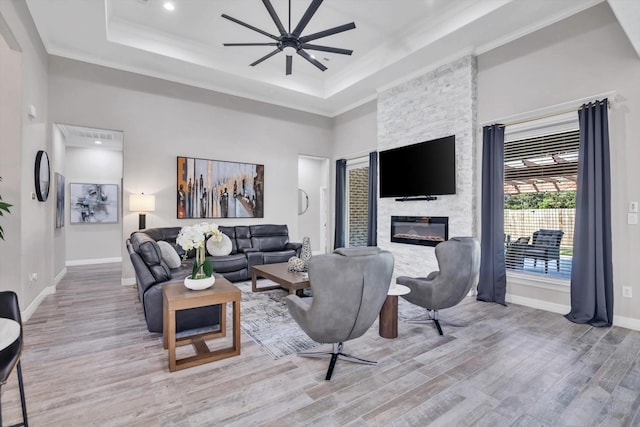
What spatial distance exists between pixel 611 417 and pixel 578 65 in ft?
12.2

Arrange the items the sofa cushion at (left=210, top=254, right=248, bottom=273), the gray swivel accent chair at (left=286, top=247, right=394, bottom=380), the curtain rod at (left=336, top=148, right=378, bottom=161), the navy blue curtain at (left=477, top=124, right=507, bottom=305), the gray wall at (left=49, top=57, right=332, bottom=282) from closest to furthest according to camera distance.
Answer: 1. the gray swivel accent chair at (left=286, top=247, right=394, bottom=380)
2. the navy blue curtain at (left=477, top=124, right=507, bottom=305)
3. the gray wall at (left=49, top=57, right=332, bottom=282)
4. the sofa cushion at (left=210, top=254, right=248, bottom=273)
5. the curtain rod at (left=336, top=148, right=378, bottom=161)

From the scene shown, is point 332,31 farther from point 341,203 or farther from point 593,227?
point 341,203

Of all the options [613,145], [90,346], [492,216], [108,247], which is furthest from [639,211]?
[108,247]

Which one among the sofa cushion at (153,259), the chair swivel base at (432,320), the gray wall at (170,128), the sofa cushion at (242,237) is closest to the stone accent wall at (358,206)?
the gray wall at (170,128)

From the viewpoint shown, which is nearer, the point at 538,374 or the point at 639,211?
the point at 538,374

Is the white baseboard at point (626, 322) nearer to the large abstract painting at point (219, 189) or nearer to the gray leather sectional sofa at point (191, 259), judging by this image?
the gray leather sectional sofa at point (191, 259)

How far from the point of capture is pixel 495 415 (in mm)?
1962

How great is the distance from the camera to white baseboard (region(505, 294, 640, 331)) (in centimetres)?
337

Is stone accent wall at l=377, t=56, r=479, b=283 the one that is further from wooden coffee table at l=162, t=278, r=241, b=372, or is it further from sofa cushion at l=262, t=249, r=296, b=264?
wooden coffee table at l=162, t=278, r=241, b=372

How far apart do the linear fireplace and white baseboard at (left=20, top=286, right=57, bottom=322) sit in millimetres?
5275

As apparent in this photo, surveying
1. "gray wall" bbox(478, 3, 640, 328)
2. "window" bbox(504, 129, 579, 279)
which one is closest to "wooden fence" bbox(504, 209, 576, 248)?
"window" bbox(504, 129, 579, 279)

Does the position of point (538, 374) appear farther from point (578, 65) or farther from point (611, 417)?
point (578, 65)

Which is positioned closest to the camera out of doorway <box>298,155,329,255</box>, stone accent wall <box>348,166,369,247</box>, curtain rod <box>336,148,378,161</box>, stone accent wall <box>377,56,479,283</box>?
stone accent wall <box>377,56,479,283</box>

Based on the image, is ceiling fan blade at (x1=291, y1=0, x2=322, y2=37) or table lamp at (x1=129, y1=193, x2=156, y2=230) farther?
table lamp at (x1=129, y1=193, x2=156, y2=230)
